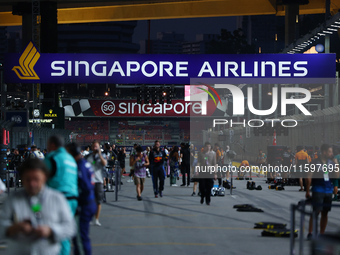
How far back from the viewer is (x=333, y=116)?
99.1ft

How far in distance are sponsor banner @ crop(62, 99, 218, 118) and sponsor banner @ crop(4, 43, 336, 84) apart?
51.7m

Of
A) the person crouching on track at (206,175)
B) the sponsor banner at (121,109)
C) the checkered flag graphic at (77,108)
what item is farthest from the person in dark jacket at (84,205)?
the checkered flag graphic at (77,108)

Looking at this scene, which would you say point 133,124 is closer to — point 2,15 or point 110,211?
point 2,15

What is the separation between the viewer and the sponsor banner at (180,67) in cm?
2222

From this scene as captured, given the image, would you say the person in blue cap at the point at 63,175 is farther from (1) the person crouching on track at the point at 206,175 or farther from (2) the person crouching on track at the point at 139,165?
(2) the person crouching on track at the point at 139,165

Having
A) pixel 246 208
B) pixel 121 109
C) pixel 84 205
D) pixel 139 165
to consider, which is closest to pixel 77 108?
pixel 121 109

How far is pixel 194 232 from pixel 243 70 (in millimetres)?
Answer: 10664

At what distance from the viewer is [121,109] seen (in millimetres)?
76250

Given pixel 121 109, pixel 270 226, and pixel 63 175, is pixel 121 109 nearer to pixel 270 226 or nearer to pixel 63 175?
pixel 270 226

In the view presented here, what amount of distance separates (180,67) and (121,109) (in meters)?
54.2

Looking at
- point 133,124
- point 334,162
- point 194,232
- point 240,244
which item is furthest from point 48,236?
point 133,124

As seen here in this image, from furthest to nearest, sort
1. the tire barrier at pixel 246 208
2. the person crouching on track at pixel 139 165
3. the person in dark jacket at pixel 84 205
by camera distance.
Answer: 1. the person crouching on track at pixel 139 165
2. the tire barrier at pixel 246 208
3. the person in dark jacket at pixel 84 205

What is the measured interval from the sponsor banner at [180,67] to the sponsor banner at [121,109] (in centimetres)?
5175

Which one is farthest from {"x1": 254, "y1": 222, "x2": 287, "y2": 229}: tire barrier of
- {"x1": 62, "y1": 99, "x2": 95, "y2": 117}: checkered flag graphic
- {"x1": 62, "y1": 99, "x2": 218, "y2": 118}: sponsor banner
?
{"x1": 62, "y1": 99, "x2": 95, "y2": 117}: checkered flag graphic
